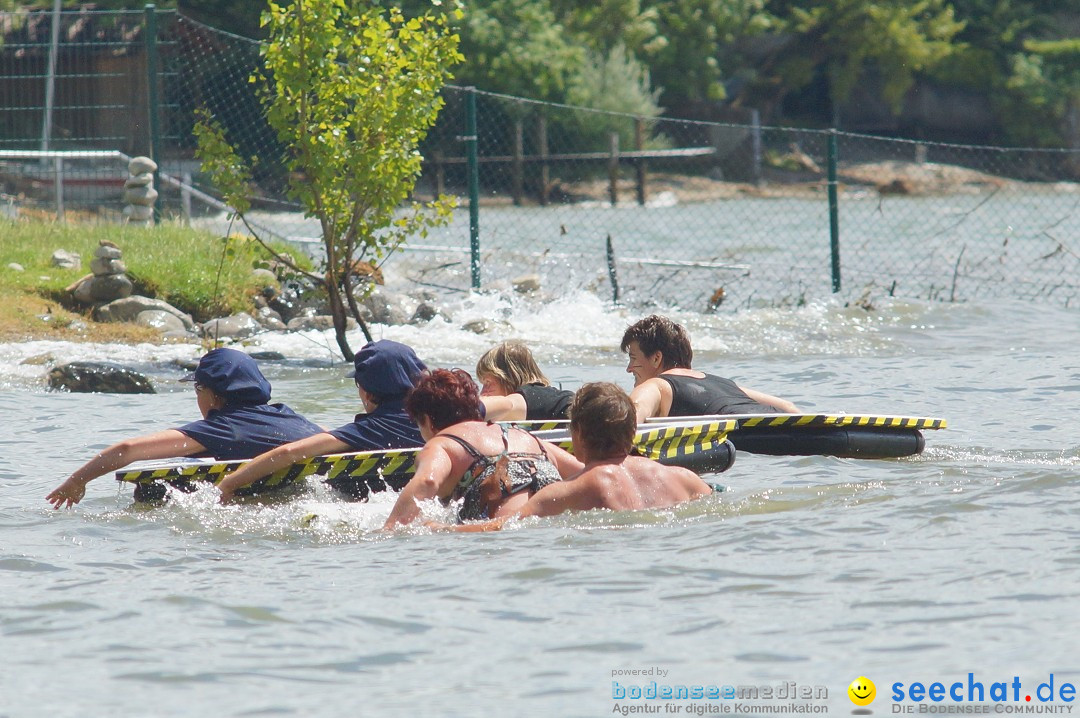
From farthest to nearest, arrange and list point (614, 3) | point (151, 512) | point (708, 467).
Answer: point (614, 3) → point (708, 467) → point (151, 512)

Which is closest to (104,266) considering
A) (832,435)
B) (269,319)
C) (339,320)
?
(269,319)

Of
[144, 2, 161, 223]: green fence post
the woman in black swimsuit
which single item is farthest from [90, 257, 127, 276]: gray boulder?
the woman in black swimsuit

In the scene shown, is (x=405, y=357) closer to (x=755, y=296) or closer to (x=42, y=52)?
(x=755, y=296)

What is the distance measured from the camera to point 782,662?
4.31 meters

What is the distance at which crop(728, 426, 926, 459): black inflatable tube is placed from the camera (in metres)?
7.69

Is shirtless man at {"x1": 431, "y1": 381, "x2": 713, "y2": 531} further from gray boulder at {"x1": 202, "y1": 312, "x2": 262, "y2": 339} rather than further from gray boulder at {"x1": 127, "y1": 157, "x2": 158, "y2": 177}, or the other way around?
gray boulder at {"x1": 127, "y1": 157, "x2": 158, "y2": 177}

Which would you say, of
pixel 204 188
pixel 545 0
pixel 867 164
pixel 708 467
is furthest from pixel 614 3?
pixel 708 467

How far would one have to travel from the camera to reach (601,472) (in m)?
6.06

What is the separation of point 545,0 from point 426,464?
3445cm

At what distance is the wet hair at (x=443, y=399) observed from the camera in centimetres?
625

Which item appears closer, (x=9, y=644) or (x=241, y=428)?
(x=9, y=644)

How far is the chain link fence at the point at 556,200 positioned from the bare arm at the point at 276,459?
719 centimetres

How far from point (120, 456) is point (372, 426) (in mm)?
1157

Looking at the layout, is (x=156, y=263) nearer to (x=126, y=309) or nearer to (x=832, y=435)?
(x=126, y=309)
